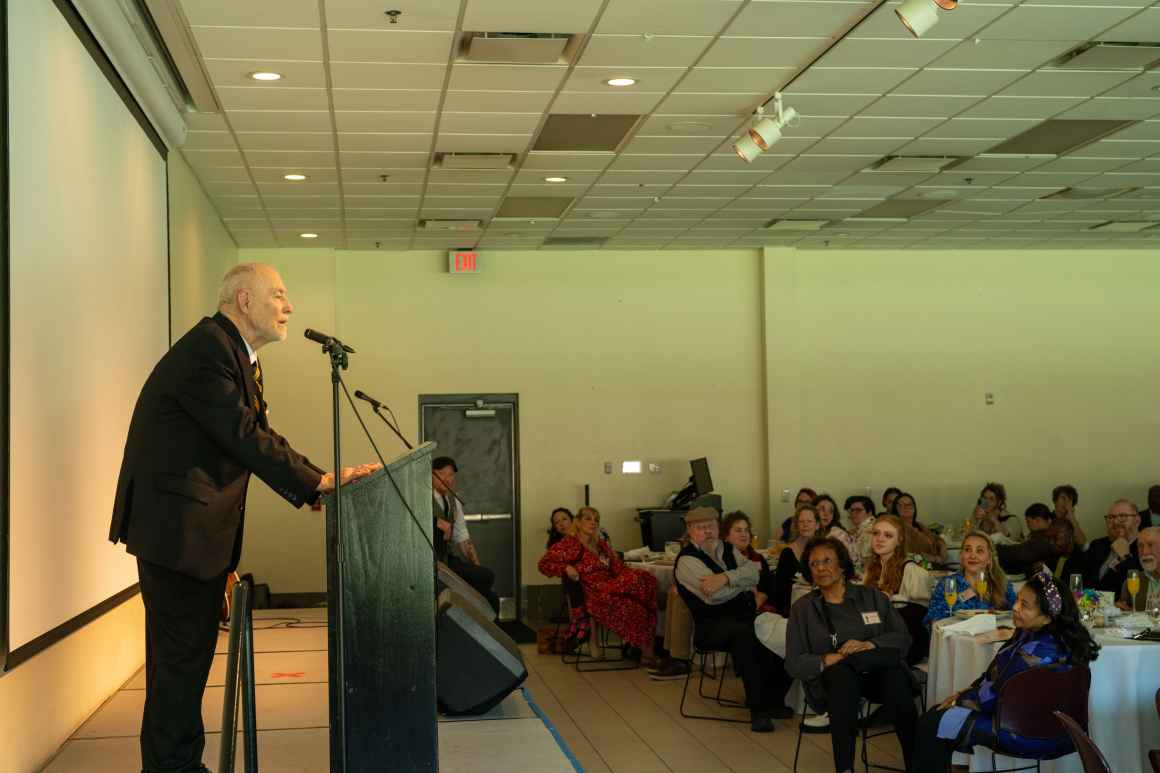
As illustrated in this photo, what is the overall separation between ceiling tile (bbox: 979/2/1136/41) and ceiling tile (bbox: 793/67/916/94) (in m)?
0.67

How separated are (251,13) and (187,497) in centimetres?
306

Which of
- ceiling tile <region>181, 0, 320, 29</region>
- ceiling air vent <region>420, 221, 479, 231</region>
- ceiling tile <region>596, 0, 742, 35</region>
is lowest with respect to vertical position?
ceiling air vent <region>420, 221, 479, 231</region>

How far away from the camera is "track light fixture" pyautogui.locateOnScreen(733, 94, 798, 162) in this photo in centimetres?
718

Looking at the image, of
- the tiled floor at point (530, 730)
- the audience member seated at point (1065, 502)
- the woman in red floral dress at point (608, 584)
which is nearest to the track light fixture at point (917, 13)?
the tiled floor at point (530, 730)

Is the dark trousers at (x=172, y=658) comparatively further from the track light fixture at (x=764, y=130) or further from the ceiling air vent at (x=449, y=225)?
the ceiling air vent at (x=449, y=225)

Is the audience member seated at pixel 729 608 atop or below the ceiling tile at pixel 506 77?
below

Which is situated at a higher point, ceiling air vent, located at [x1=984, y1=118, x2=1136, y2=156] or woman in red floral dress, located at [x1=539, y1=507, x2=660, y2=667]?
ceiling air vent, located at [x1=984, y1=118, x2=1136, y2=156]

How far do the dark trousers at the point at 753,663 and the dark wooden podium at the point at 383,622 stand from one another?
158 inches

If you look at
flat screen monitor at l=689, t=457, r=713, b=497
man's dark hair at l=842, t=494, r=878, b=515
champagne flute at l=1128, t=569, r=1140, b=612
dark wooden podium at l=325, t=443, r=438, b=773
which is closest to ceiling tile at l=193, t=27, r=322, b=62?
dark wooden podium at l=325, t=443, r=438, b=773

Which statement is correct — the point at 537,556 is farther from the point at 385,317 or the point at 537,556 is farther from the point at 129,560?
the point at 129,560

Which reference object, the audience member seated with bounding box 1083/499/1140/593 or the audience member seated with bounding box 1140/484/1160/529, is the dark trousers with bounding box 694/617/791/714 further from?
the audience member seated with bounding box 1140/484/1160/529

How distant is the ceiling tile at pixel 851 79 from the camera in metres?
6.82

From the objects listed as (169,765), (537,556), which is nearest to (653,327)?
(537,556)

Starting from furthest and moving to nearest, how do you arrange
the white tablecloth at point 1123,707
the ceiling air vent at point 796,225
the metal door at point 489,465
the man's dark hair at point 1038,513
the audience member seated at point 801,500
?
1. the metal door at point 489,465
2. the audience member seated at point 801,500
3. the ceiling air vent at point 796,225
4. the man's dark hair at point 1038,513
5. the white tablecloth at point 1123,707
